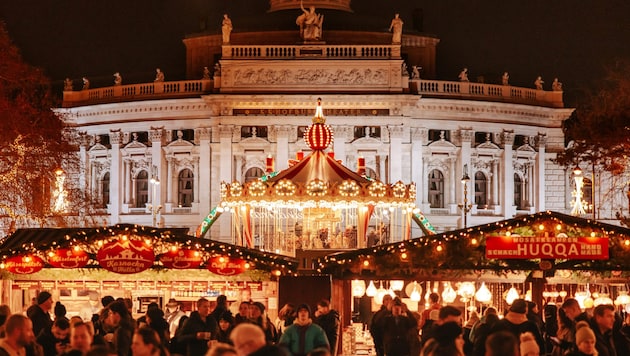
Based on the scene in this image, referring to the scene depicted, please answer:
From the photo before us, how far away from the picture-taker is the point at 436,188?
66.6 metres

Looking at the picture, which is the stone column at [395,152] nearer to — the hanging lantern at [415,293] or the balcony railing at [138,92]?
the balcony railing at [138,92]

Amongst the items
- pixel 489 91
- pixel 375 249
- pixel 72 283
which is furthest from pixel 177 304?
pixel 489 91

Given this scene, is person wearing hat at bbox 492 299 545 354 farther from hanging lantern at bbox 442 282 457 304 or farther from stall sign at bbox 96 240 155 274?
hanging lantern at bbox 442 282 457 304

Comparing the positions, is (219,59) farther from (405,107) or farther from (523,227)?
(523,227)

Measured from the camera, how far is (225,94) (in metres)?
63.1

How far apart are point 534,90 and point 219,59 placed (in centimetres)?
1473

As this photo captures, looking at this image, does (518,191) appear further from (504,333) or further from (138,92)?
(504,333)

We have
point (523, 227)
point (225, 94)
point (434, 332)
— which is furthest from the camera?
point (225, 94)

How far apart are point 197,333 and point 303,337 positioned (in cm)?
201

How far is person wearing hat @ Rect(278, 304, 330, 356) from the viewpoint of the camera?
56.8 ft

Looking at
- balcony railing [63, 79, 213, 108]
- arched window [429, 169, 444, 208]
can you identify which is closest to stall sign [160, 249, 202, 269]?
balcony railing [63, 79, 213, 108]

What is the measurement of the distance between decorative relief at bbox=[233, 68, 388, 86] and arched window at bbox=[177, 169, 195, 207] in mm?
5835

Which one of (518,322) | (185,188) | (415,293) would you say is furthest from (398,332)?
(185,188)

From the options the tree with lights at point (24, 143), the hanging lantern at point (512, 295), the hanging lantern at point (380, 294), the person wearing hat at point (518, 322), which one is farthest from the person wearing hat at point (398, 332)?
the tree with lights at point (24, 143)
